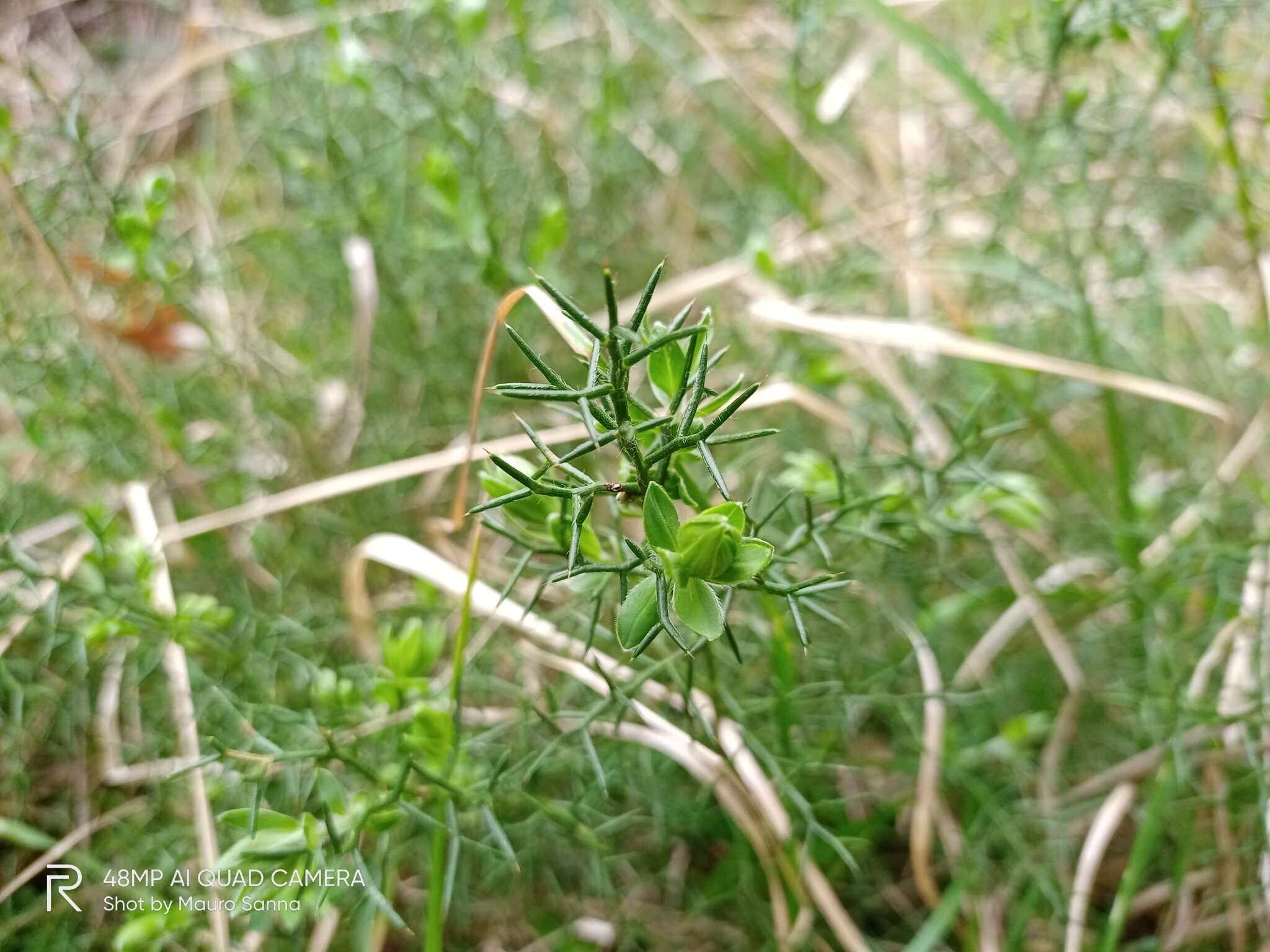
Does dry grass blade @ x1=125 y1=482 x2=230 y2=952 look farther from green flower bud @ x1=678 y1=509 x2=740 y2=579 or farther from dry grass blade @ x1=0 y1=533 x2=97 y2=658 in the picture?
green flower bud @ x1=678 y1=509 x2=740 y2=579

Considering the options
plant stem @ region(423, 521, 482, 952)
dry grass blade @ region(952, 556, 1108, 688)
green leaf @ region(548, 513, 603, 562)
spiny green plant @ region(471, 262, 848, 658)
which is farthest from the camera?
dry grass blade @ region(952, 556, 1108, 688)

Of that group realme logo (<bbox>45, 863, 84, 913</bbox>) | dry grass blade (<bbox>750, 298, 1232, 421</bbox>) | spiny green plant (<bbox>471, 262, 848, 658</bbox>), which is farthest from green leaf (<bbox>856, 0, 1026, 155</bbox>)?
realme logo (<bbox>45, 863, 84, 913</bbox>)

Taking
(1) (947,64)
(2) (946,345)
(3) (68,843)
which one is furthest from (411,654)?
(1) (947,64)

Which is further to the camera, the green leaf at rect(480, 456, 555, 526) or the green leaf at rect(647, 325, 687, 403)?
the green leaf at rect(480, 456, 555, 526)

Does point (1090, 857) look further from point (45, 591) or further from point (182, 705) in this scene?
point (45, 591)

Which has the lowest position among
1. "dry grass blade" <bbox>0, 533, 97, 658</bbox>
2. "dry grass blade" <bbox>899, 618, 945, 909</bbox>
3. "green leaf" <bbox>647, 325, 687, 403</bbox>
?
"dry grass blade" <bbox>899, 618, 945, 909</bbox>

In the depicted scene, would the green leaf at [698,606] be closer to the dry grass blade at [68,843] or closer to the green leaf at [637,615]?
the green leaf at [637,615]
